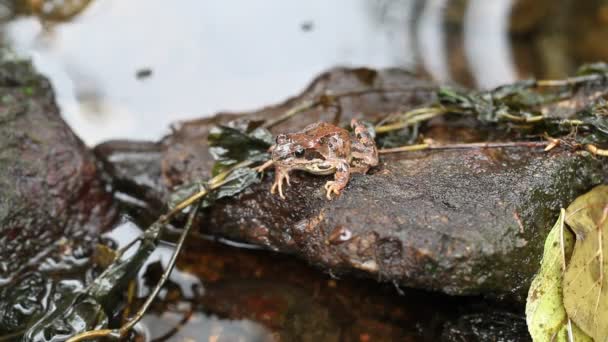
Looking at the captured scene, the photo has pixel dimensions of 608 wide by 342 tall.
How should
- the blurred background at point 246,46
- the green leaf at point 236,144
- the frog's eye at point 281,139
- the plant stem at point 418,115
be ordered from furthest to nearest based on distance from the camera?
1. the blurred background at point 246,46
2. the plant stem at point 418,115
3. the green leaf at point 236,144
4. the frog's eye at point 281,139

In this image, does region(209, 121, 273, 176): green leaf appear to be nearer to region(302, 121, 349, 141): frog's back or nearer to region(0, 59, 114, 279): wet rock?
region(302, 121, 349, 141): frog's back

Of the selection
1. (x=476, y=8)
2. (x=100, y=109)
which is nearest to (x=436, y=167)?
(x=100, y=109)

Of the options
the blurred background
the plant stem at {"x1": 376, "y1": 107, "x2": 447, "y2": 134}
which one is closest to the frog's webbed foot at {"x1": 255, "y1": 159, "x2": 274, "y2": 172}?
the plant stem at {"x1": 376, "y1": 107, "x2": 447, "y2": 134}

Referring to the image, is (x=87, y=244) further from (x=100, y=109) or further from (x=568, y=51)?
(x=568, y=51)

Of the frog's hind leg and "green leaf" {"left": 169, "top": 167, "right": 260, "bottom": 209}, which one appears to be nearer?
the frog's hind leg

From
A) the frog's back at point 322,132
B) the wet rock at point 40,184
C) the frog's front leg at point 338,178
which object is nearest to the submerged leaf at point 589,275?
the frog's front leg at point 338,178

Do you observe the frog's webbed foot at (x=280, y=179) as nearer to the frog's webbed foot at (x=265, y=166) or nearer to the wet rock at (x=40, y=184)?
the frog's webbed foot at (x=265, y=166)

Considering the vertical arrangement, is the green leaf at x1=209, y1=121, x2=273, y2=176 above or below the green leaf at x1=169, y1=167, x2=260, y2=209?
above
